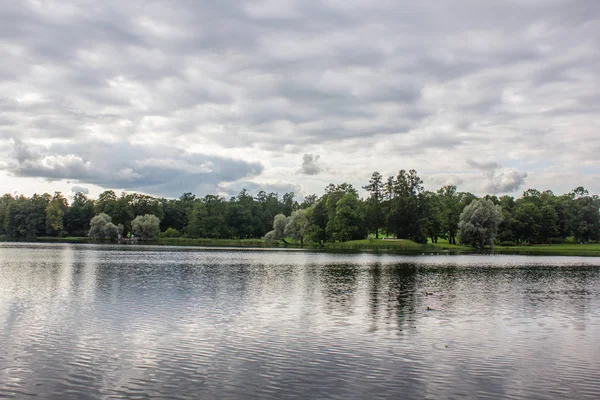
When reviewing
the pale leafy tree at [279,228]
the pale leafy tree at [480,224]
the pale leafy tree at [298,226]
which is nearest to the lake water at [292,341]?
the pale leafy tree at [480,224]

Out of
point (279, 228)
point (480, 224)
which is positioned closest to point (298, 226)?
point (279, 228)

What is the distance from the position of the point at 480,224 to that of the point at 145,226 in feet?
391

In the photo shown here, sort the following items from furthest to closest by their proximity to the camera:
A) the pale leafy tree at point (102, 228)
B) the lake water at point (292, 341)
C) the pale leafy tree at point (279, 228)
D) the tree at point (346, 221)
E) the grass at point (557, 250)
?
the pale leafy tree at point (102, 228), the pale leafy tree at point (279, 228), the tree at point (346, 221), the grass at point (557, 250), the lake water at point (292, 341)

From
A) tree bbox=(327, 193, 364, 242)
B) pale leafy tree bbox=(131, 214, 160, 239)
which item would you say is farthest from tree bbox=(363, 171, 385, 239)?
pale leafy tree bbox=(131, 214, 160, 239)

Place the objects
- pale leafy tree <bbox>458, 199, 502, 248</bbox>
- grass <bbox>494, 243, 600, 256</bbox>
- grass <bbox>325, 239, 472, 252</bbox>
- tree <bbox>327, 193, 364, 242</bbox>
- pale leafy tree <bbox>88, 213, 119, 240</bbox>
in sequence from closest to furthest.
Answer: grass <bbox>494, 243, 600, 256</bbox>, pale leafy tree <bbox>458, 199, 502, 248</bbox>, grass <bbox>325, 239, 472, 252</bbox>, tree <bbox>327, 193, 364, 242</bbox>, pale leafy tree <bbox>88, 213, 119, 240</bbox>

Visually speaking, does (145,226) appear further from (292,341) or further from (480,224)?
(292,341)

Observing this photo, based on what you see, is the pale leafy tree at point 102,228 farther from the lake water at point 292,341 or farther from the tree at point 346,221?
the lake water at point 292,341

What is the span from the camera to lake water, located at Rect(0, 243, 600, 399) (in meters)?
15.0

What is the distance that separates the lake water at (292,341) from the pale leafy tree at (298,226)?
115 m

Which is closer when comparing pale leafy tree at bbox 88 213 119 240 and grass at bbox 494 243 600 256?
grass at bbox 494 243 600 256

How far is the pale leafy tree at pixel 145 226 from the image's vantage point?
19262 centimetres

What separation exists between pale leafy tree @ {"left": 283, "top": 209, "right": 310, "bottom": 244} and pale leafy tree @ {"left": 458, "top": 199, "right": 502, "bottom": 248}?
152 ft

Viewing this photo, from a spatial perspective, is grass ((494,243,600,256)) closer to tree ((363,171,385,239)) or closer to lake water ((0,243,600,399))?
tree ((363,171,385,239))

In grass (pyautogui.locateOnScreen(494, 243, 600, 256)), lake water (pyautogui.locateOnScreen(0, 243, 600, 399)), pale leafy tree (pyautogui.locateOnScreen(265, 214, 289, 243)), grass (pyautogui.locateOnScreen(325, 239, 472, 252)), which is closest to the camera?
lake water (pyautogui.locateOnScreen(0, 243, 600, 399))
